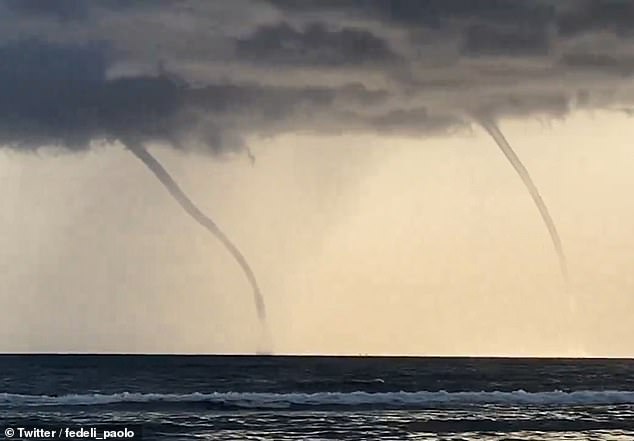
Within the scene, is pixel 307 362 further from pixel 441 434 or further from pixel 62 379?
pixel 441 434

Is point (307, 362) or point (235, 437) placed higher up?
point (307, 362)

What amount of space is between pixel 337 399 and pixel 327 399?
0.17m

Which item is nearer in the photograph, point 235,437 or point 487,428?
point 235,437

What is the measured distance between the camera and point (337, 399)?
11484 mm

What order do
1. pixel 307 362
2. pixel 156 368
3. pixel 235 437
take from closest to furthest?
1. pixel 235 437
2. pixel 156 368
3. pixel 307 362

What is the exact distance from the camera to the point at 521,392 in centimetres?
1312

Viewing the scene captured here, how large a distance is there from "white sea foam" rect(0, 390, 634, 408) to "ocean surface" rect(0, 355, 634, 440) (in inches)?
1.0

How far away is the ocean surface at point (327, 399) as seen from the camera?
29.3ft

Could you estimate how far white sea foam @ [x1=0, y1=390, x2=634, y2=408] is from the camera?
1082 centimetres

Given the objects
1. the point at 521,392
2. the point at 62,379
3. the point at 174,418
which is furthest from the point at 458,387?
the point at 62,379

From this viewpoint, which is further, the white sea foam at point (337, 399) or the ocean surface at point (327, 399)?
the white sea foam at point (337, 399)

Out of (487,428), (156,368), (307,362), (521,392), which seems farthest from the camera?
(307,362)

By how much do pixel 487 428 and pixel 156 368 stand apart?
8315 mm

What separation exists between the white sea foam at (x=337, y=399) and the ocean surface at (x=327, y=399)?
26 millimetres
